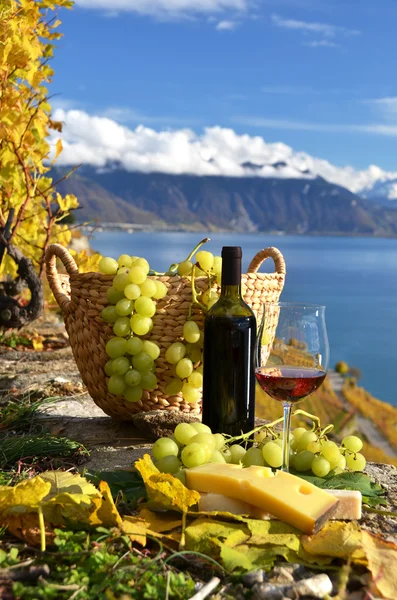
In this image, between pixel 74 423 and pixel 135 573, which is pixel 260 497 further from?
pixel 74 423

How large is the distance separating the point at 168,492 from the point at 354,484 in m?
Result: 0.68

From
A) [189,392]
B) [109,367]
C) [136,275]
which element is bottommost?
[189,392]

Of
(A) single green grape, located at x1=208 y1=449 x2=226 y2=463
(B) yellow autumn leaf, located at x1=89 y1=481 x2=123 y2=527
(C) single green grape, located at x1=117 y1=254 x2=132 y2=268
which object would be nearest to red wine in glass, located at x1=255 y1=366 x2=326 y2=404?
(A) single green grape, located at x1=208 y1=449 x2=226 y2=463

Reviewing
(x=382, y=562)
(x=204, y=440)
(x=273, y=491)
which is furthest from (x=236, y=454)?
(x=382, y=562)

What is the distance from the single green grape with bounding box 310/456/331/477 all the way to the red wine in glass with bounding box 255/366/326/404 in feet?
0.69

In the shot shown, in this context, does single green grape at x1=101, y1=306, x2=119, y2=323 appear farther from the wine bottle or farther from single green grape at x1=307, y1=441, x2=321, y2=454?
single green grape at x1=307, y1=441, x2=321, y2=454

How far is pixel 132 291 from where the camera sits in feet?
7.91

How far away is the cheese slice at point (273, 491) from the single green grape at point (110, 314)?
92cm

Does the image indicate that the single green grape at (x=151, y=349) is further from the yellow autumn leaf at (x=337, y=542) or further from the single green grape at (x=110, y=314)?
the yellow autumn leaf at (x=337, y=542)

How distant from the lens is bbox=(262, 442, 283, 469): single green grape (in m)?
1.94

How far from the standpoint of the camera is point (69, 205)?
4855 mm

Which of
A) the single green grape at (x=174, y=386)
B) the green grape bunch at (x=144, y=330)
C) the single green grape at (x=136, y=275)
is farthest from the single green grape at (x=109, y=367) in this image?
the single green grape at (x=136, y=275)

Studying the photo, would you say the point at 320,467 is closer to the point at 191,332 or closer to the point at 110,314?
the point at 191,332

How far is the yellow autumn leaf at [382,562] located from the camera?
4.58 feet
